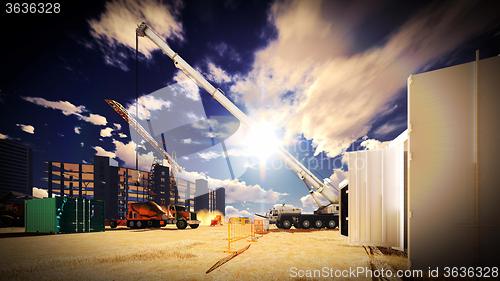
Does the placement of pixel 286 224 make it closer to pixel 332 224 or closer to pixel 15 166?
pixel 332 224

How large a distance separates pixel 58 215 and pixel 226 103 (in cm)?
1685

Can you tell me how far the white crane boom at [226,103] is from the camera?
2316 centimetres

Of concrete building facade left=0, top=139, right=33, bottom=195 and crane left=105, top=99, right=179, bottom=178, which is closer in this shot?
crane left=105, top=99, right=179, bottom=178

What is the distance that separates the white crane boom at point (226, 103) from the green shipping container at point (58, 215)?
15253 mm

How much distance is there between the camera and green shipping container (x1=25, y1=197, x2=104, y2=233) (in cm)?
2195

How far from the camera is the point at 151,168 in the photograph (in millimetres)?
68375

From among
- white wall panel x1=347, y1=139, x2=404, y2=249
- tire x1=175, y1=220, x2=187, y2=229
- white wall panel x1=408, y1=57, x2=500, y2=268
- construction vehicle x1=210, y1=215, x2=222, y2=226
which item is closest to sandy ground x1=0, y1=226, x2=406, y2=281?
white wall panel x1=347, y1=139, x2=404, y2=249

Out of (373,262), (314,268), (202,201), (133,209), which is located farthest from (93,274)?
(202,201)

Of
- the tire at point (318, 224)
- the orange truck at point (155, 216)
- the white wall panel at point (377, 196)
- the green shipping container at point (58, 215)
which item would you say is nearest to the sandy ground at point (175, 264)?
the white wall panel at point (377, 196)

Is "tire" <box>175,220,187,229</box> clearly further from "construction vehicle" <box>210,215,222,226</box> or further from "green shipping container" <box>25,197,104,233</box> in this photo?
"construction vehicle" <box>210,215,222,226</box>

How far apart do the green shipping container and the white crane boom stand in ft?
50.0

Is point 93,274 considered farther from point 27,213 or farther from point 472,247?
point 27,213

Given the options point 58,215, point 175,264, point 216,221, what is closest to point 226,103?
point 58,215

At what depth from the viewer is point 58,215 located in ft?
72.0
